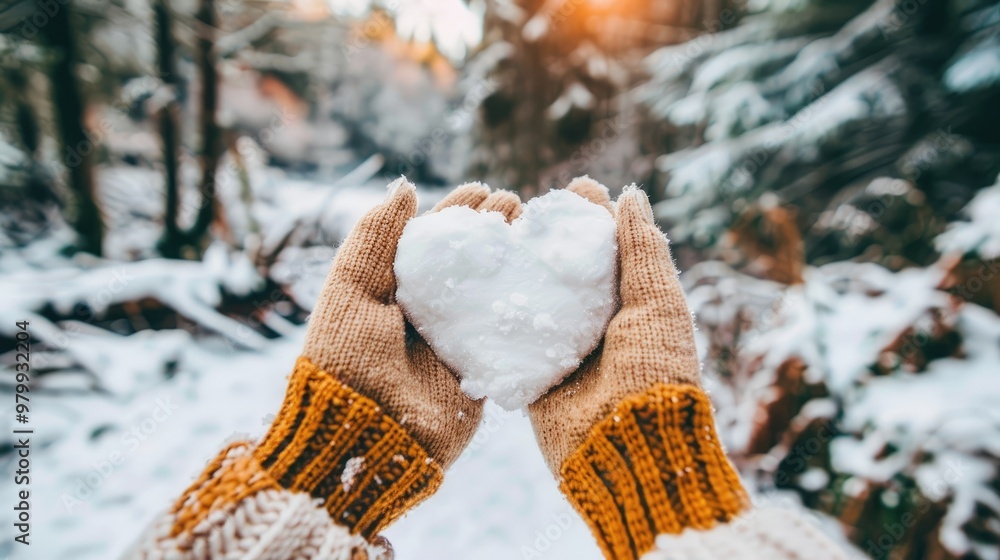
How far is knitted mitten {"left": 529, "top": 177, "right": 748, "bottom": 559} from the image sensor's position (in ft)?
2.37

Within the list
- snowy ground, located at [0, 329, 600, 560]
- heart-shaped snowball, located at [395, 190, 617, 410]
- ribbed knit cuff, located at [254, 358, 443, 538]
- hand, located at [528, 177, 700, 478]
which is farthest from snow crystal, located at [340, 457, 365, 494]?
snowy ground, located at [0, 329, 600, 560]

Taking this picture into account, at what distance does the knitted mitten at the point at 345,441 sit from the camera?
0.65 m

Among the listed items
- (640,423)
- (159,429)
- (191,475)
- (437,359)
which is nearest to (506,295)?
(437,359)

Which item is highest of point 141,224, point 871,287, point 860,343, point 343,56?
point 343,56

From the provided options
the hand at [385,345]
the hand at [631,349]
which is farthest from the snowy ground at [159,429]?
the hand at [631,349]

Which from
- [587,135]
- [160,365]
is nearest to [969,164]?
[587,135]

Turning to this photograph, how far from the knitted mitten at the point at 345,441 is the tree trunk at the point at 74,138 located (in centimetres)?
350

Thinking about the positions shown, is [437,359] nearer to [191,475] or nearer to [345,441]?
[345,441]

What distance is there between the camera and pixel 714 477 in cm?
72

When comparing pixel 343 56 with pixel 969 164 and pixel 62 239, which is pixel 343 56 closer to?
pixel 62 239

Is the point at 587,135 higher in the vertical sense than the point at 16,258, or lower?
higher

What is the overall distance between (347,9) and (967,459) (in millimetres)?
5830

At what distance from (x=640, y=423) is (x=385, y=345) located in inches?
18.4

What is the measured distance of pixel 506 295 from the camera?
97 centimetres
